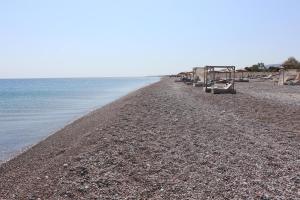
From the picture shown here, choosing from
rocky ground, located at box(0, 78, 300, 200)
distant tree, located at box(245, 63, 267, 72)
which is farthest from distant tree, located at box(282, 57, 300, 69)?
rocky ground, located at box(0, 78, 300, 200)

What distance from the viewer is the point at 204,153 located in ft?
32.4

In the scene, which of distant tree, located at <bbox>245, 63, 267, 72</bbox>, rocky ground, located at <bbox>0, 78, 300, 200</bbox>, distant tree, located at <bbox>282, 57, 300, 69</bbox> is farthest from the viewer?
distant tree, located at <bbox>245, 63, 267, 72</bbox>

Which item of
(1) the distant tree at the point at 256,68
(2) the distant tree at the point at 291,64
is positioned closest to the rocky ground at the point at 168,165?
(2) the distant tree at the point at 291,64

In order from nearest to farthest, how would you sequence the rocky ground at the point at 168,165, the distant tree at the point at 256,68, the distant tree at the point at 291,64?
the rocky ground at the point at 168,165 < the distant tree at the point at 291,64 < the distant tree at the point at 256,68

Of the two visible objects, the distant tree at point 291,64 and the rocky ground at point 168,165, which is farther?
the distant tree at point 291,64

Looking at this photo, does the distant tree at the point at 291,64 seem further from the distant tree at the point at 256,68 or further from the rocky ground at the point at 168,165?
the rocky ground at the point at 168,165

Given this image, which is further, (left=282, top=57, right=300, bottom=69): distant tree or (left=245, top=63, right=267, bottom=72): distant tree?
(left=245, top=63, right=267, bottom=72): distant tree

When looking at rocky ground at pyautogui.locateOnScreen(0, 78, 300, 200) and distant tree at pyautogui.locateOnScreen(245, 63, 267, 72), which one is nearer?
rocky ground at pyautogui.locateOnScreen(0, 78, 300, 200)

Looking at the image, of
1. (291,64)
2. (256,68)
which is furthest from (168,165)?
(256,68)

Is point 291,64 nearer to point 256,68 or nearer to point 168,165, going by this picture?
point 256,68

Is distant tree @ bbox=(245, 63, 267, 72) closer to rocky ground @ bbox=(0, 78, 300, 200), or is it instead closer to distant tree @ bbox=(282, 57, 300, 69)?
distant tree @ bbox=(282, 57, 300, 69)

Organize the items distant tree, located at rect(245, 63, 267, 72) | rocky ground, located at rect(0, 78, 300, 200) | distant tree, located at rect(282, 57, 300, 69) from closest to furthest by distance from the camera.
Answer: rocky ground, located at rect(0, 78, 300, 200) → distant tree, located at rect(282, 57, 300, 69) → distant tree, located at rect(245, 63, 267, 72)

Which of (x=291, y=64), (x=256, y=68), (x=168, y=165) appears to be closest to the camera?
(x=168, y=165)

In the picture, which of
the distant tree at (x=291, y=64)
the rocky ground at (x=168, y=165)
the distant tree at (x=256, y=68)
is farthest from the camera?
the distant tree at (x=256, y=68)
